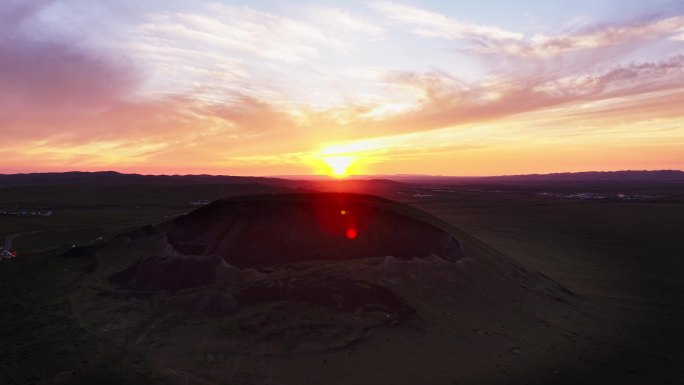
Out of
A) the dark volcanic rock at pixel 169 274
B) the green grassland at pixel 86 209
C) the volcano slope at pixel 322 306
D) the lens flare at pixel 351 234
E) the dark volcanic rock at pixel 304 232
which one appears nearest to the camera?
the volcano slope at pixel 322 306

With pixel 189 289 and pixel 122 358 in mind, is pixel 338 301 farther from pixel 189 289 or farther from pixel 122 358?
pixel 122 358

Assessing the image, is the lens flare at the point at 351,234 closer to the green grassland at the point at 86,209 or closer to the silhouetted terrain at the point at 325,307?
the silhouetted terrain at the point at 325,307

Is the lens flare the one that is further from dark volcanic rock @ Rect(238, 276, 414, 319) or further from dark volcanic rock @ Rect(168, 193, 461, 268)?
dark volcanic rock @ Rect(238, 276, 414, 319)

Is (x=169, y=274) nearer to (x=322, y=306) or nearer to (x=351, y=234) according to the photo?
(x=322, y=306)

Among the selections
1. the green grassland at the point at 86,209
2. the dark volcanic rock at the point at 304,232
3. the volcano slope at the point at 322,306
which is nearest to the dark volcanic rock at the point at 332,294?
the volcano slope at the point at 322,306

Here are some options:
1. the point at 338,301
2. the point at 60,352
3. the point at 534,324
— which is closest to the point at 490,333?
the point at 534,324

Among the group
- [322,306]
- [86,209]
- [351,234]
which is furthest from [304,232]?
[86,209]
